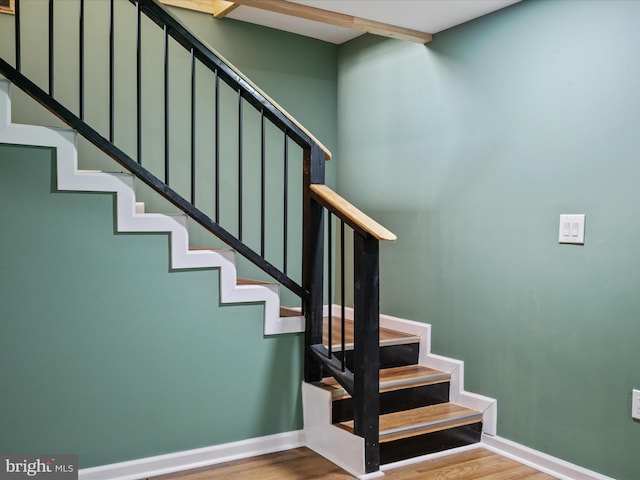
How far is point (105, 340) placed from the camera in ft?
8.50

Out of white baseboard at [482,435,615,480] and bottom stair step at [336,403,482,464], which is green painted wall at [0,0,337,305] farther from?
white baseboard at [482,435,615,480]

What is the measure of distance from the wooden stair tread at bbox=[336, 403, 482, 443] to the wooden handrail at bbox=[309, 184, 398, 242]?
91cm

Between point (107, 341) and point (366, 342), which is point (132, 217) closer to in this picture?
point (107, 341)

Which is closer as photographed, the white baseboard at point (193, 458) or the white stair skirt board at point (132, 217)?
the white stair skirt board at point (132, 217)

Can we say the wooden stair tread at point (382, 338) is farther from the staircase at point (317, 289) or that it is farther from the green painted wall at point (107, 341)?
the green painted wall at point (107, 341)

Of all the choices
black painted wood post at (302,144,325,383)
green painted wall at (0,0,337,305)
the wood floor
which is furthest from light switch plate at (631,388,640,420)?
green painted wall at (0,0,337,305)

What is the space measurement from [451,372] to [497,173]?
1084mm

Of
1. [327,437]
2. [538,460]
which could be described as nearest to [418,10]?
[327,437]

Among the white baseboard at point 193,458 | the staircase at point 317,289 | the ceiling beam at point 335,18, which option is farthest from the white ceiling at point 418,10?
the white baseboard at point 193,458

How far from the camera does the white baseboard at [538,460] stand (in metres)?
2.68

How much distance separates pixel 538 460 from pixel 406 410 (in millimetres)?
661

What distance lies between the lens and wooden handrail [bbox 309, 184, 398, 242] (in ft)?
8.45

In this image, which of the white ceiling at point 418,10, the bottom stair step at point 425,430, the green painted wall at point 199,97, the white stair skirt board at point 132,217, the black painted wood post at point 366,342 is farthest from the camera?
the green painted wall at point 199,97

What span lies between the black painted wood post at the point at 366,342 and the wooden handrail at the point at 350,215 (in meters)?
0.05
